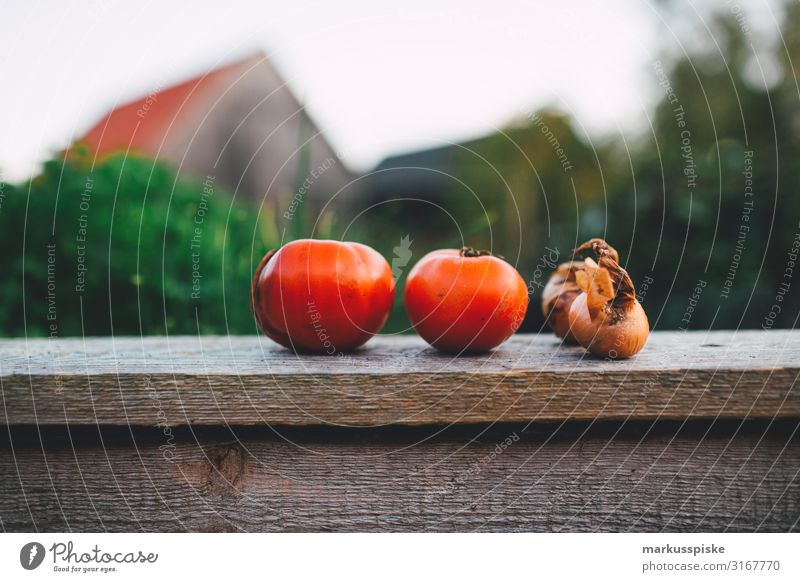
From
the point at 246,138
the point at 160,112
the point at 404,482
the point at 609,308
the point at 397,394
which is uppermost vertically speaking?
the point at 160,112

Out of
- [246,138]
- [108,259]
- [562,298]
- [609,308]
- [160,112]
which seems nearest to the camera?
[609,308]

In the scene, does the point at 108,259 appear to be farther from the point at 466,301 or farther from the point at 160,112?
the point at 160,112

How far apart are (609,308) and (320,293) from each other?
635 millimetres

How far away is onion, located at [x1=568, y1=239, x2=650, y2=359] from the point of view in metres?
1.27

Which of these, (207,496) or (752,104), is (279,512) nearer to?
(207,496)

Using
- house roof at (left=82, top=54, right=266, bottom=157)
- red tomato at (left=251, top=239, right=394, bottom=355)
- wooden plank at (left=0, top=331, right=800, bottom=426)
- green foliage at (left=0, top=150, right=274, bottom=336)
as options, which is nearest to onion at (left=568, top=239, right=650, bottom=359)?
wooden plank at (left=0, top=331, right=800, bottom=426)

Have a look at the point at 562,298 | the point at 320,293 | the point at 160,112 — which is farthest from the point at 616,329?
the point at 160,112

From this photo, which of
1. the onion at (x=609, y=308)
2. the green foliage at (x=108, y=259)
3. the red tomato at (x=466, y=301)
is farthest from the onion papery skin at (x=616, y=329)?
the green foliage at (x=108, y=259)

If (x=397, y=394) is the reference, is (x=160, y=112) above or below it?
above

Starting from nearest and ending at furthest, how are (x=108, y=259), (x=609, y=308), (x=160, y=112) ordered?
(x=609, y=308), (x=108, y=259), (x=160, y=112)

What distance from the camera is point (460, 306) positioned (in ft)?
4.52

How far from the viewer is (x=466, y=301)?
4.50 ft

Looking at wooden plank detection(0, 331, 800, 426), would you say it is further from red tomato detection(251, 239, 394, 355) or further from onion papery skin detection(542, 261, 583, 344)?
onion papery skin detection(542, 261, 583, 344)

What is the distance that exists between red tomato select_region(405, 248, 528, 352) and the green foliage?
1271 mm
